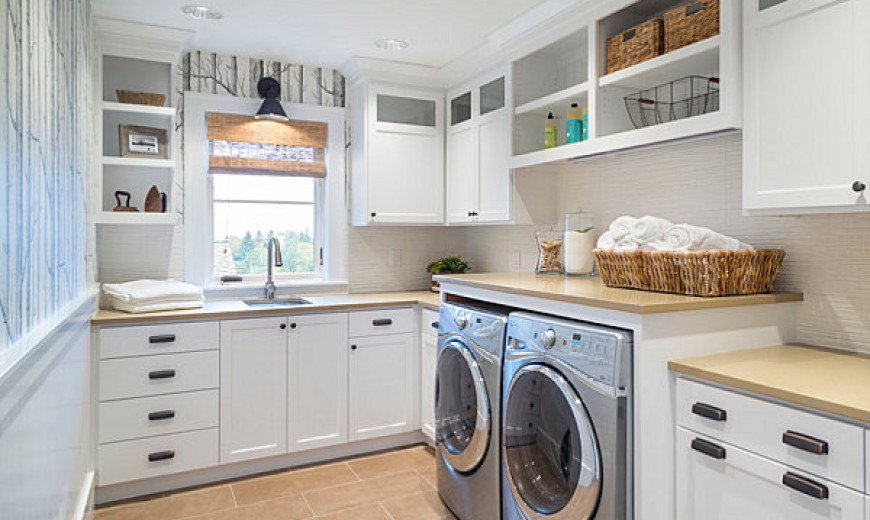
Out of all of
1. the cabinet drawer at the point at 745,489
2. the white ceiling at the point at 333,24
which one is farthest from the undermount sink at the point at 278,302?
the cabinet drawer at the point at 745,489

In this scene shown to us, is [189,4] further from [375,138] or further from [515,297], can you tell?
Result: [515,297]

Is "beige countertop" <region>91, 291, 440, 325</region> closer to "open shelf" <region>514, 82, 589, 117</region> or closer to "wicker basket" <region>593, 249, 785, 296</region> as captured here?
"open shelf" <region>514, 82, 589, 117</region>

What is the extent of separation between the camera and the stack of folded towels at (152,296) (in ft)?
9.41

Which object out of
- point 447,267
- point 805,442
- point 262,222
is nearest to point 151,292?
point 262,222

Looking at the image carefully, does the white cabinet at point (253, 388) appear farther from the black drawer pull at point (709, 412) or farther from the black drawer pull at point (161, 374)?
the black drawer pull at point (709, 412)

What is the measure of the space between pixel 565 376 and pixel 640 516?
0.47 metres

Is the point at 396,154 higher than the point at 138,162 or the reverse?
higher

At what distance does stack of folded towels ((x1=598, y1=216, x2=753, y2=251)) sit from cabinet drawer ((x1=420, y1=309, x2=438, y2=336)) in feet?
3.92

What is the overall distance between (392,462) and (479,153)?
1.93 m

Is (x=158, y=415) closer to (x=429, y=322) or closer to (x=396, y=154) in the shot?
(x=429, y=322)

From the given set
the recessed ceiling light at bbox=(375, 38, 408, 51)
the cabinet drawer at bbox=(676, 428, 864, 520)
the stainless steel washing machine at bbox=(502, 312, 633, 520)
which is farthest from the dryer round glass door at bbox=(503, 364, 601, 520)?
the recessed ceiling light at bbox=(375, 38, 408, 51)

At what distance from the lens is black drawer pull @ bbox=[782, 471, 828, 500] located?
1.30 meters

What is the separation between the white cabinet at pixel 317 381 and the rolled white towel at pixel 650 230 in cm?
178

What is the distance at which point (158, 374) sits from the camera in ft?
9.28
